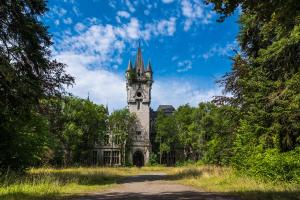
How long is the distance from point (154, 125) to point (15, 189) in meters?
68.7

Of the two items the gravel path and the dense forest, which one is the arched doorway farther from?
the gravel path

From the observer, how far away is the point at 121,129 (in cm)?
7169

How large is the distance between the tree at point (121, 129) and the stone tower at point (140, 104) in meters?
1.55

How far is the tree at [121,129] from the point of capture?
70.8m

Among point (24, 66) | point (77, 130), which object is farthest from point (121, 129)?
point (24, 66)

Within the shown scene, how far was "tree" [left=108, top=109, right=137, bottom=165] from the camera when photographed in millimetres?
70812

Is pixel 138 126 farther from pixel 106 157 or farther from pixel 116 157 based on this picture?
pixel 106 157

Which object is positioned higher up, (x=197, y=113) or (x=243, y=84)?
(x=197, y=113)

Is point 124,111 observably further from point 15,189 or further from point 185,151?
point 15,189

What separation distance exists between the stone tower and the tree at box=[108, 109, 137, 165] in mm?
1547

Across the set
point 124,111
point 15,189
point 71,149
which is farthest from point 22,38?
point 124,111

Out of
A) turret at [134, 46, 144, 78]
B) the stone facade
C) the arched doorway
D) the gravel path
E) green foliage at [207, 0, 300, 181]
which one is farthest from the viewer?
turret at [134, 46, 144, 78]

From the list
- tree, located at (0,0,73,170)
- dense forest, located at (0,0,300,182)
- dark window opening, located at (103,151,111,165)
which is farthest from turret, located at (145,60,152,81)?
tree, located at (0,0,73,170)

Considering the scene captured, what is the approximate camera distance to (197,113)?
7312 cm
